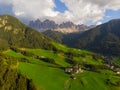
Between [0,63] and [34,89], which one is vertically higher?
[0,63]

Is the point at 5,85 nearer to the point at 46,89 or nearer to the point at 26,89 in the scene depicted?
the point at 26,89

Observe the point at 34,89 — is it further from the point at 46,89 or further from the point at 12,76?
the point at 46,89

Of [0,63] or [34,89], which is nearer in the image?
[34,89]

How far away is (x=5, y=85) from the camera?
6447 inches

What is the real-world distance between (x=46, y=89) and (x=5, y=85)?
42649 millimetres

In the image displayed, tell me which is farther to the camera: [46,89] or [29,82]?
[46,89]

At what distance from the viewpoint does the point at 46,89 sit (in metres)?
199

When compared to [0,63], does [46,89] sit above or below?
below

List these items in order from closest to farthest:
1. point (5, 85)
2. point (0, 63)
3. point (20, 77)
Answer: point (5, 85)
point (20, 77)
point (0, 63)

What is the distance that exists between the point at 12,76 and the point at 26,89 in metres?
14.5

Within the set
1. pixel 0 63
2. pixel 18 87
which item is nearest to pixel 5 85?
pixel 18 87

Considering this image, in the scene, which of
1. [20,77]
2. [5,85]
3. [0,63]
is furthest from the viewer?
[0,63]

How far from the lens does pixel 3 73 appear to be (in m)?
176

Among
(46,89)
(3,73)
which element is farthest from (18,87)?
(46,89)
